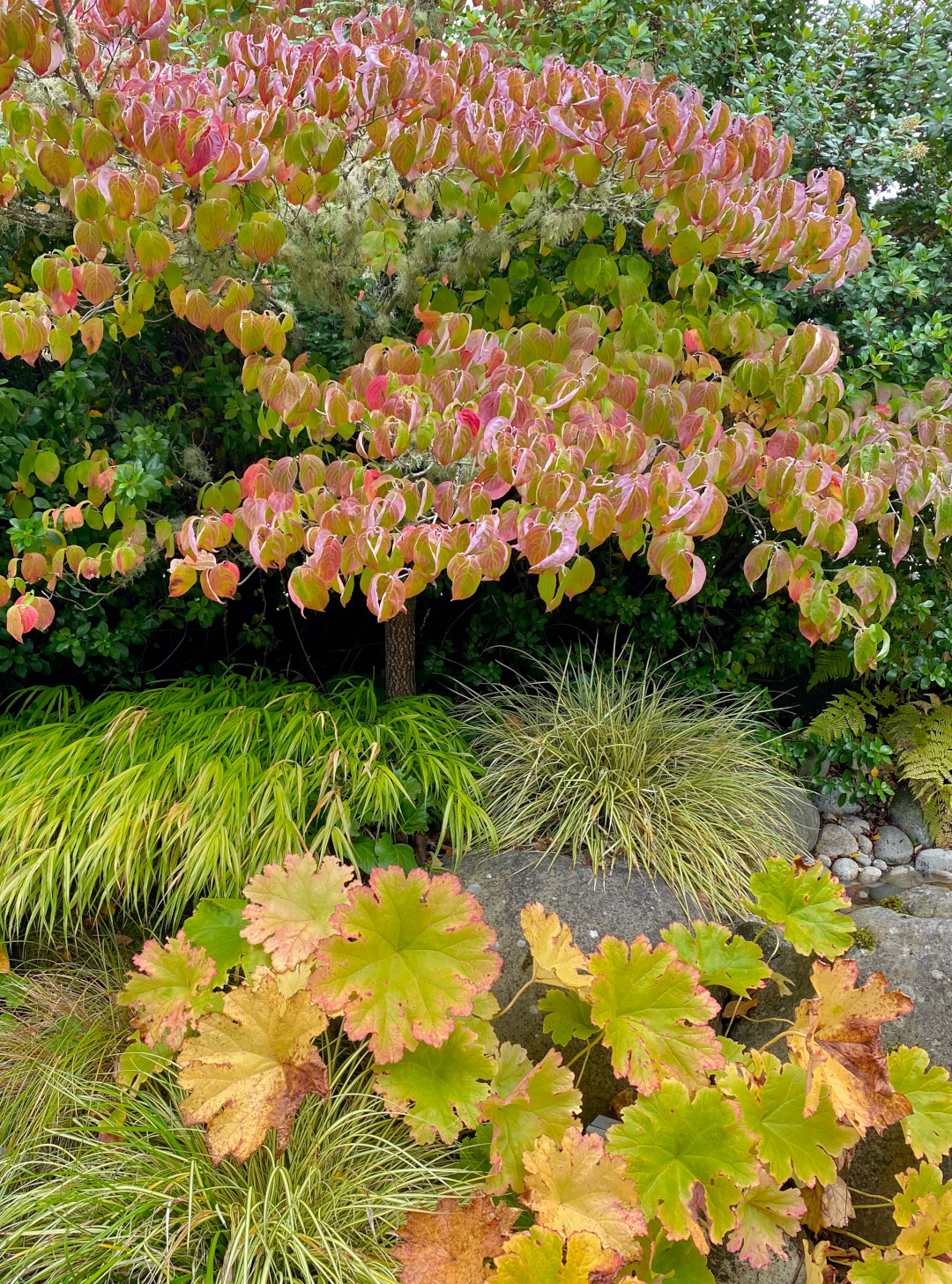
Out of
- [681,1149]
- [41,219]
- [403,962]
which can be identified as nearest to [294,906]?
[403,962]

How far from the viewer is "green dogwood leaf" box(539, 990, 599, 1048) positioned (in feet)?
5.77

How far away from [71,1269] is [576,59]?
3864 millimetres

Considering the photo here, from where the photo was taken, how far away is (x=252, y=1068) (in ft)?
4.88

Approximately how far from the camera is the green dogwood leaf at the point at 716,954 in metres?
1.79

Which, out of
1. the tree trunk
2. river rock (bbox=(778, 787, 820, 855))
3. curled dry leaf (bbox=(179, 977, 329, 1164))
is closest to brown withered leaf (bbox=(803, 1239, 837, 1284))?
curled dry leaf (bbox=(179, 977, 329, 1164))

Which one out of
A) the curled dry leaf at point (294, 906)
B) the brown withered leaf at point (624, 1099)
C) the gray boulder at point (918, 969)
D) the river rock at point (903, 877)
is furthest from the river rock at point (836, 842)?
the curled dry leaf at point (294, 906)

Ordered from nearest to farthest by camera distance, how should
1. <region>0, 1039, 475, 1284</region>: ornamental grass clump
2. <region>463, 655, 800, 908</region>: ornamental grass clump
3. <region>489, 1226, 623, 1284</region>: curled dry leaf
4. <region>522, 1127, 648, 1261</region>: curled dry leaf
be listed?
1. <region>489, 1226, 623, 1284</region>: curled dry leaf
2. <region>522, 1127, 648, 1261</region>: curled dry leaf
3. <region>0, 1039, 475, 1284</region>: ornamental grass clump
4. <region>463, 655, 800, 908</region>: ornamental grass clump

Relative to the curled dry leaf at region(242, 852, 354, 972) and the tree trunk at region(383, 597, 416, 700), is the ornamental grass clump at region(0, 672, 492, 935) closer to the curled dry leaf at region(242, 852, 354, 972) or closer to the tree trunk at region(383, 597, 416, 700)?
the tree trunk at region(383, 597, 416, 700)

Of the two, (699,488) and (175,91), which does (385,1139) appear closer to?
(699,488)

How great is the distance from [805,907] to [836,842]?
140cm

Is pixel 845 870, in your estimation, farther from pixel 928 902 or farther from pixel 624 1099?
pixel 624 1099

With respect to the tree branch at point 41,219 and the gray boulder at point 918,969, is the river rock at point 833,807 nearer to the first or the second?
the gray boulder at point 918,969

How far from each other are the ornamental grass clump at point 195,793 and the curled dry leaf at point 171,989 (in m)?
0.38

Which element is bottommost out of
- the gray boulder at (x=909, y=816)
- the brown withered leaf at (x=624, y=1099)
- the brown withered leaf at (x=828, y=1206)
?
the gray boulder at (x=909, y=816)
